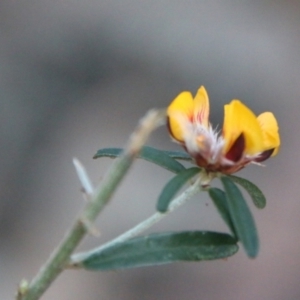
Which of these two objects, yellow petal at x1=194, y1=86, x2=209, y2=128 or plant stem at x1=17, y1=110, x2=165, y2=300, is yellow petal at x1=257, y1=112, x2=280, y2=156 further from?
plant stem at x1=17, y1=110, x2=165, y2=300

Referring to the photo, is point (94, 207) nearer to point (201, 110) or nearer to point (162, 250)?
point (162, 250)

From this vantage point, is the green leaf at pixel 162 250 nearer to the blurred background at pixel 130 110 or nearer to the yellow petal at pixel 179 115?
the yellow petal at pixel 179 115

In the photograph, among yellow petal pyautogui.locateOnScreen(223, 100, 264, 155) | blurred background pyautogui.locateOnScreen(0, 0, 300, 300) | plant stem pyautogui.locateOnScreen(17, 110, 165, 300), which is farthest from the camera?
blurred background pyautogui.locateOnScreen(0, 0, 300, 300)

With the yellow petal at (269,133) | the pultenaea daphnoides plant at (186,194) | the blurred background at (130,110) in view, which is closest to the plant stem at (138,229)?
the pultenaea daphnoides plant at (186,194)

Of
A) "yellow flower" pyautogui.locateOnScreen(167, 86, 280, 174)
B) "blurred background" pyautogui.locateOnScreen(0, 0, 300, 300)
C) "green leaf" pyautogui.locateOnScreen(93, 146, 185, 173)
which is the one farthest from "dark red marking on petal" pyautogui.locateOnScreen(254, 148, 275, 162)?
"blurred background" pyautogui.locateOnScreen(0, 0, 300, 300)

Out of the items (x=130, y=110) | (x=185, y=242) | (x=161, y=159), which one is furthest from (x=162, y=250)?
(x=130, y=110)

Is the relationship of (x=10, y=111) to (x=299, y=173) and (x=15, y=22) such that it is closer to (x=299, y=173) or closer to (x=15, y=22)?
(x=15, y=22)

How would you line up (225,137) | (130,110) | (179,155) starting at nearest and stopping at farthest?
(225,137) → (179,155) → (130,110)
